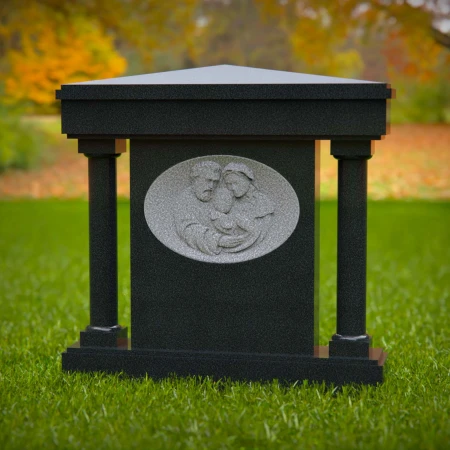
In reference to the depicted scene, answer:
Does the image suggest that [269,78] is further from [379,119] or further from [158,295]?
[158,295]

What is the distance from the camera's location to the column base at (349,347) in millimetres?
4945

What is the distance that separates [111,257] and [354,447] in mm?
2077

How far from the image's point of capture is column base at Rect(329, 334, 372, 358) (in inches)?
195

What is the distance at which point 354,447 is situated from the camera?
3.90 meters

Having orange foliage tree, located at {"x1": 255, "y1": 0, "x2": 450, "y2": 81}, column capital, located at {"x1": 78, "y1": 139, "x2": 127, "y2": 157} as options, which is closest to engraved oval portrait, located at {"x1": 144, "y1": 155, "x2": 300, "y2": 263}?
column capital, located at {"x1": 78, "y1": 139, "x2": 127, "y2": 157}

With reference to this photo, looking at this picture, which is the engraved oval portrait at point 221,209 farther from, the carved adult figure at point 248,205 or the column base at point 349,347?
the column base at point 349,347

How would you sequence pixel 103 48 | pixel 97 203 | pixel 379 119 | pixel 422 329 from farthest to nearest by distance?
1. pixel 103 48
2. pixel 422 329
3. pixel 97 203
4. pixel 379 119

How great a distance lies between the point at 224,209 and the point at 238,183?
0.62 feet

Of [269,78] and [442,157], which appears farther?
[442,157]

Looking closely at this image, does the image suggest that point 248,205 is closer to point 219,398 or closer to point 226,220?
point 226,220

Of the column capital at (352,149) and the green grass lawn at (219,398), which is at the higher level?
the column capital at (352,149)

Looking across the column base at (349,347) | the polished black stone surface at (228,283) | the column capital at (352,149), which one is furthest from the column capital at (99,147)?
the column base at (349,347)

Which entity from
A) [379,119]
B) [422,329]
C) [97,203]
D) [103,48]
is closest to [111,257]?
[97,203]

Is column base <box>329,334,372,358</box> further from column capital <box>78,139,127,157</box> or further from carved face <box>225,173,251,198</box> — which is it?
column capital <box>78,139,127,157</box>
